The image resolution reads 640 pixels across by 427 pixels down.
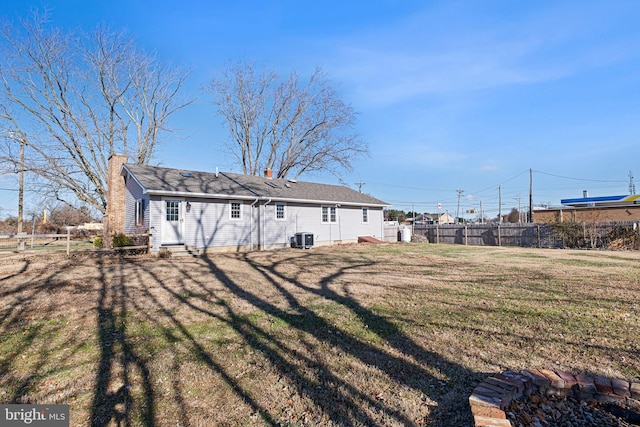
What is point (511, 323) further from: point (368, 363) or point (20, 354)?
point (20, 354)

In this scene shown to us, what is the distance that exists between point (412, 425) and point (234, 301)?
174 inches

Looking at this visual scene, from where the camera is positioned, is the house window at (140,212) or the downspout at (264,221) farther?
the downspout at (264,221)

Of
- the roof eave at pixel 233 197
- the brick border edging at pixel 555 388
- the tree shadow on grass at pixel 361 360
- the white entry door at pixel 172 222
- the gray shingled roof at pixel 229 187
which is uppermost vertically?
the gray shingled roof at pixel 229 187

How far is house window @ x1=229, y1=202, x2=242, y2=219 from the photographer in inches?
624

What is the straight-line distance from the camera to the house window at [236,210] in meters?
15.8

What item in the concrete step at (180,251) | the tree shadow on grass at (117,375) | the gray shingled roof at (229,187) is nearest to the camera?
the tree shadow on grass at (117,375)

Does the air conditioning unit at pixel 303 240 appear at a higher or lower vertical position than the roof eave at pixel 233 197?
lower

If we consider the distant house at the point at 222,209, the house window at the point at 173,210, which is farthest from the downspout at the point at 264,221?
the house window at the point at 173,210

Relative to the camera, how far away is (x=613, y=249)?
1684 centimetres

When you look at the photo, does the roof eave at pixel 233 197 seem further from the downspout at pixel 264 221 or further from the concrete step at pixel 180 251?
the concrete step at pixel 180 251

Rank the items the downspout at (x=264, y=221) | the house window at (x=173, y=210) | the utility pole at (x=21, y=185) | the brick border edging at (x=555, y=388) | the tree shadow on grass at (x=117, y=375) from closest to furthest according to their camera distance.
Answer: the brick border edging at (x=555, y=388)
the tree shadow on grass at (x=117, y=375)
the house window at (x=173, y=210)
the downspout at (x=264, y=221)
the utility pole at (x=21, y=185)

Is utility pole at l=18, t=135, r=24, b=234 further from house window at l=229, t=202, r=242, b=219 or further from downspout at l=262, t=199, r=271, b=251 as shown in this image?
downspout at l=262, t=199, r=271, b=251

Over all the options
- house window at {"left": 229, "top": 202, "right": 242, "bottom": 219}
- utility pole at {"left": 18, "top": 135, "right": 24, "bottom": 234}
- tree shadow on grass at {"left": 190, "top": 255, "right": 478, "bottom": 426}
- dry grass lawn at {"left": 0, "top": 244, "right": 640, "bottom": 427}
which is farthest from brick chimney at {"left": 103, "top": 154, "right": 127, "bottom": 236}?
tree shadow on grass at {"left": 190, "top": 255, "right": 478, "bottom": 426}

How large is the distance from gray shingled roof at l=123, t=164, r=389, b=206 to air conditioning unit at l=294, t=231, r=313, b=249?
6.33 feet
